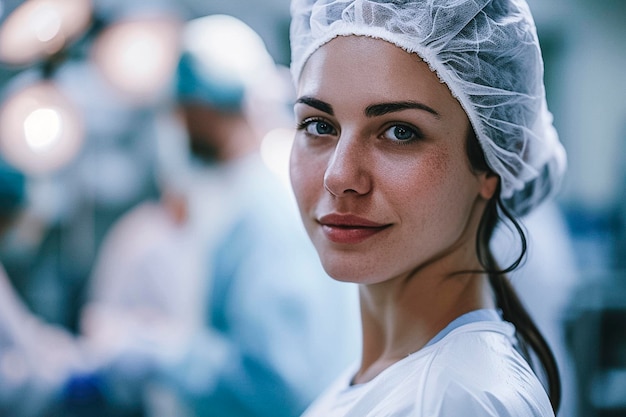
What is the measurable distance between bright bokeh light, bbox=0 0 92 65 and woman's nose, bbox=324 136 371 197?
96cm

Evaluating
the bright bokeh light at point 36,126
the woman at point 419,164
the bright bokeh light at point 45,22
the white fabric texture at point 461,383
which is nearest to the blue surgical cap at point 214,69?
the bright bokeh light at point 36,126

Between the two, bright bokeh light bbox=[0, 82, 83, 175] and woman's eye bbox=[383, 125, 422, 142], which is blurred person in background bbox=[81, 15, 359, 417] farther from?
woman's eye bbox=[383, 125, 422, 142]

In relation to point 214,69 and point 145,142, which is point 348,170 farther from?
point 145,142

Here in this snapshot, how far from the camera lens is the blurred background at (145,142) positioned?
1.84 m

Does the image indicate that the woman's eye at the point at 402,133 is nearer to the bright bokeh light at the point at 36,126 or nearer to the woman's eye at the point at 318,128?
the woman's eye at the point at 318,128

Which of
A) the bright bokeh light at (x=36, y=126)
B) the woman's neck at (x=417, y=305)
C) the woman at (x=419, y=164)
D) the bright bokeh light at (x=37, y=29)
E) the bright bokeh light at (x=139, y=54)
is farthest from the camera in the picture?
the bright bokeh light at (x=139, y=54)

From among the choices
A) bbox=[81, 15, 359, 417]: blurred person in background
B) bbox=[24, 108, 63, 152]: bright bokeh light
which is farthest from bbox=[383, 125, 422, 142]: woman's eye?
bbox=[24, 108, 63, 152]: bright bokeh light

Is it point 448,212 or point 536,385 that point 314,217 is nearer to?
point 448,212

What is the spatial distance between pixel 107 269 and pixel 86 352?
760 millimetres

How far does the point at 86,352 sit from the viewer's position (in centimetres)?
213

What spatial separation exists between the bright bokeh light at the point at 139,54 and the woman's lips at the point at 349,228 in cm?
120

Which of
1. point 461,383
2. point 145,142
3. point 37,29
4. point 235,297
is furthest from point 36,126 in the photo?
point 145,142

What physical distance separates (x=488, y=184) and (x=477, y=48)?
213 mm

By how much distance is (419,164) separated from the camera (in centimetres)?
94
